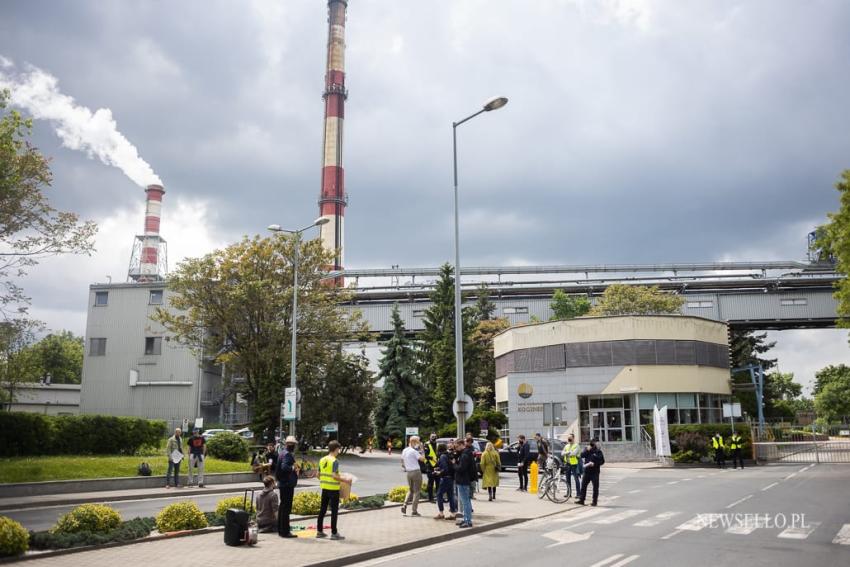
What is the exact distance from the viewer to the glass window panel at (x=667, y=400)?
42.8 meters

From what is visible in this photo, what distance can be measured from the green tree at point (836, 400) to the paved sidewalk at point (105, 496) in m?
94.8

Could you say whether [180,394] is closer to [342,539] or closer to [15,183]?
[15,183]

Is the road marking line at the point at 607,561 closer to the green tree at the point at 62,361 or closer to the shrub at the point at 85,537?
the shrub at the point at 85,537

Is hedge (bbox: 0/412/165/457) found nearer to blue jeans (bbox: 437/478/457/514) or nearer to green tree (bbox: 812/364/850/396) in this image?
blue jeans (bbox: 437/478/457/514)

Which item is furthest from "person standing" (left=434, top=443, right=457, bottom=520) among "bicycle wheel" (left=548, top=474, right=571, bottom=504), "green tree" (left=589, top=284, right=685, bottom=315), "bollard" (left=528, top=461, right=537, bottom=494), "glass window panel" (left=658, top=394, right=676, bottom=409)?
"green tree" (left=589, top=284, right=685, bottom=315)

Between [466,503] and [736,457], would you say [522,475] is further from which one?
[736,457]

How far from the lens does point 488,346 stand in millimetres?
62188

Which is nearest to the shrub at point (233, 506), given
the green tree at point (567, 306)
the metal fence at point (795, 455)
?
the metal fence at point (795, 455)

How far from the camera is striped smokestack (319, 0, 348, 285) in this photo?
75250 millimetres

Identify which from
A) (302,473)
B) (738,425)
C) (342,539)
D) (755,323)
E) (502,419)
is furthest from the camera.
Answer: (755,323)

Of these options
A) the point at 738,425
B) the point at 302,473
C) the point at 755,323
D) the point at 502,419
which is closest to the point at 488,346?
the point at 502,419

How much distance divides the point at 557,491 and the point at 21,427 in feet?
63.8

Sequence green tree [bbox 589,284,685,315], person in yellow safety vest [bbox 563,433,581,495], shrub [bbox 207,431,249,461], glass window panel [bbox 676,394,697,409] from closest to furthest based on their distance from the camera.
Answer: person in yellow safety vest [bbox 563,433,581,495], shrub [bbox 207,431,249,461], glass window panel [bbox 676,394,697,409], green tree [bbox 589,284,685,315]

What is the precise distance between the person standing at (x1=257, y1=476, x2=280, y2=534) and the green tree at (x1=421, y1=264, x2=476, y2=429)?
40.0 meters
